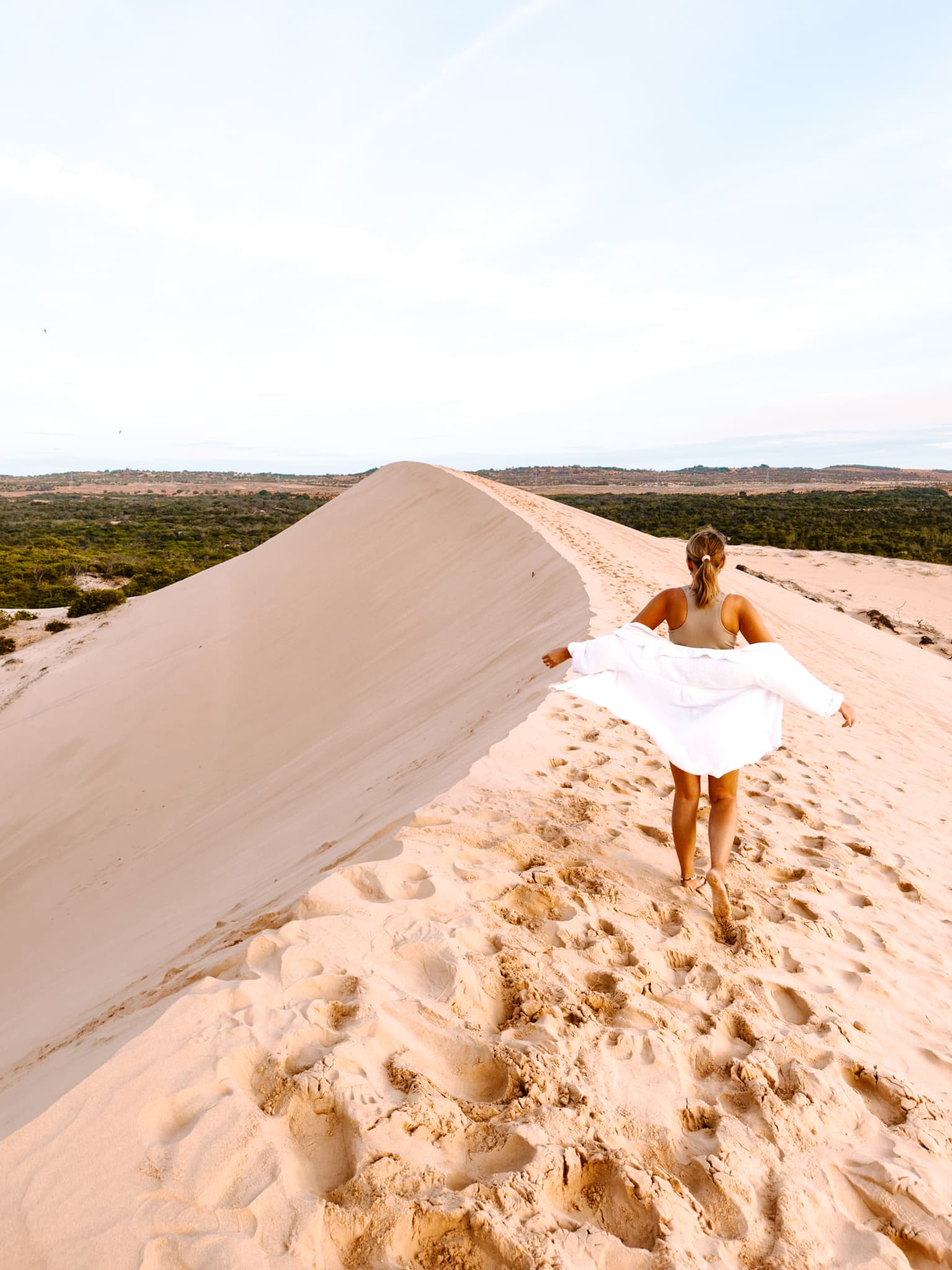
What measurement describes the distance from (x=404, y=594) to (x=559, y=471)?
111587mm

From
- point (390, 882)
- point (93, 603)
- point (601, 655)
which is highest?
point (601, 655)

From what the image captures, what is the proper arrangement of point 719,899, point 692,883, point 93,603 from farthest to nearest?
1. point 93,603
2. point 692,883
3. point 719,899

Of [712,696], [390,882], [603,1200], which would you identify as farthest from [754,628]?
[603,1200]

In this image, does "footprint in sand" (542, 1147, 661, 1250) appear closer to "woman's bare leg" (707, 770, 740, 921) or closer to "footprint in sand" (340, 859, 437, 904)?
"footprint in sand" (340, 859, 437, 904)

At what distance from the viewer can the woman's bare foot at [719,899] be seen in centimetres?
276

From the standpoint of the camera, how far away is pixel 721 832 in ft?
9.64

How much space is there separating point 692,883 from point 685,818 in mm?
268

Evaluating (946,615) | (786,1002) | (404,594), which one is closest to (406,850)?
(786,1002)

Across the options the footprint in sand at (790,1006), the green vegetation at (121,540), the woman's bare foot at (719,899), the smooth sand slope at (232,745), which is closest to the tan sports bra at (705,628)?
the woman's bare foot at (719,899)

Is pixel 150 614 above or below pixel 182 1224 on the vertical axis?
below

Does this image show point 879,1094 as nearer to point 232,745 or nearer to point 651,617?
point 651,617

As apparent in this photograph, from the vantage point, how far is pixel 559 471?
119562 millimetres

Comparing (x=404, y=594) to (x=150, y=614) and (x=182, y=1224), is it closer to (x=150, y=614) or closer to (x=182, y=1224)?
(x=150, y=614)

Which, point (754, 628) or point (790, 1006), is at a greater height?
point (754, 628)
